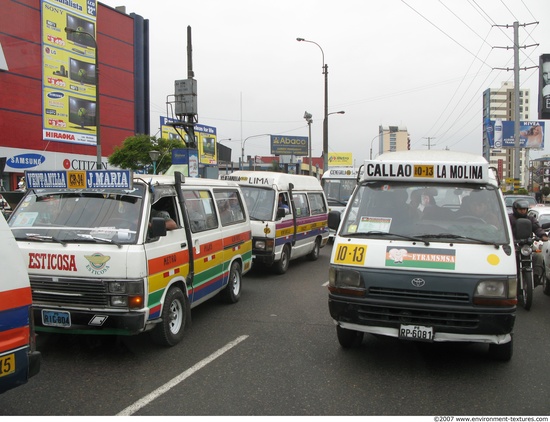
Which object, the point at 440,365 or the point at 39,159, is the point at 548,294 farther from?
the point at 39,159

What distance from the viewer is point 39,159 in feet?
99.5

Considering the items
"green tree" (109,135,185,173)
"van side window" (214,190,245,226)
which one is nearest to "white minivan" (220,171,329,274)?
"van side window" (214,190,245,226)

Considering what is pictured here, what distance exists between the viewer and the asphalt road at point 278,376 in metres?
4.11

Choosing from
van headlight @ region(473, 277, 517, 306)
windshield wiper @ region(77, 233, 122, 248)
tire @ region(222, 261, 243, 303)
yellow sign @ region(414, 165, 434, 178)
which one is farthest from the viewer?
tire @ region(222, 261, 243, 303)

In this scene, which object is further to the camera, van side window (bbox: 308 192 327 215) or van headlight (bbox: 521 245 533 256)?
van side window (bbox: 308 192 327 215)

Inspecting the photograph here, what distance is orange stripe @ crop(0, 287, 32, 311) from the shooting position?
10.8 ft

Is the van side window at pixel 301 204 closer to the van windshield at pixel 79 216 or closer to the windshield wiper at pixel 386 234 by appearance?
the windshield wiper at pixel 386 234

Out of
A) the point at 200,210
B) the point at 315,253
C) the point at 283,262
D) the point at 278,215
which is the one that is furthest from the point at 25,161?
the point at 200,210

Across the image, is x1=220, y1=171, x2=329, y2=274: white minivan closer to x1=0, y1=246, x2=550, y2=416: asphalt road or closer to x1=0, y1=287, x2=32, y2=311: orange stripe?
x1=0, y1=246, x2=550, y2=416: asphalt road

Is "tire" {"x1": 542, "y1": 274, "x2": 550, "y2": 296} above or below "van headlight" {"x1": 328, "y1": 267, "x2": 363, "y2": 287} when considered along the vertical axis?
below

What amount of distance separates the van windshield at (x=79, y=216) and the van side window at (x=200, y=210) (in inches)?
40.7

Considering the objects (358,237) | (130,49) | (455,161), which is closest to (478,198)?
(455,161)

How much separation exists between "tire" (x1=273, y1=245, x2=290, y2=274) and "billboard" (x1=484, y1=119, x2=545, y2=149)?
46278 millimetres

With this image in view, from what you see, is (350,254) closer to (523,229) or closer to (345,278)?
(345,278)
